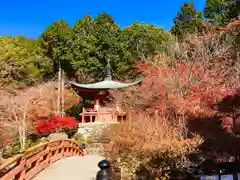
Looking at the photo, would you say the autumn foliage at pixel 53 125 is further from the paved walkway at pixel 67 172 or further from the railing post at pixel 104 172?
the railing post at pixel 104 172

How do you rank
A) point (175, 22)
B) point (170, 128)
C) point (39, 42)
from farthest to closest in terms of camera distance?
1. point (39, 42)
2. point (175, 22)
3. point (170, 128)

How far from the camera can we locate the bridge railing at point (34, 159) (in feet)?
19.1

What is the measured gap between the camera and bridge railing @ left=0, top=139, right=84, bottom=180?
229 inches

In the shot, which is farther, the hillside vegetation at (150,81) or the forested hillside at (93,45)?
the forested hillside at (93,45)

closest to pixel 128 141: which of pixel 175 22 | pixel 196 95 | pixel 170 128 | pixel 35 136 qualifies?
pixel 170 128

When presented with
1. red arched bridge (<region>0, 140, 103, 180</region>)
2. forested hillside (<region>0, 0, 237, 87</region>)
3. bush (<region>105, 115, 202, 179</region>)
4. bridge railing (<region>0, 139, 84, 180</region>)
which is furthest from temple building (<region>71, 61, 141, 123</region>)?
bush (<region>105, 115, 202, 179</region>)

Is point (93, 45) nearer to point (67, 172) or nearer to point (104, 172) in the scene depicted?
point (67, 172)

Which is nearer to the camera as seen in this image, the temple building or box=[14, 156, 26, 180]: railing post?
box=[14, 156, 26, 180]: railing post

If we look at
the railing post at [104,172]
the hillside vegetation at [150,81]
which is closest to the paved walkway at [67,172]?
the hillside vegetation at [150,81]

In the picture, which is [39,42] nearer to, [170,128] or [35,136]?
[35,136]

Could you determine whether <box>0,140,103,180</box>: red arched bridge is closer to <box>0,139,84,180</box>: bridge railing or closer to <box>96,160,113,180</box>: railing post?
<box>0,139,84,180</box>: bridge railing

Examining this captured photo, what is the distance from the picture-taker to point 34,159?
7.45m

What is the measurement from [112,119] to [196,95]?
10928mm

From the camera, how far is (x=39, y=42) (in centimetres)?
3150
